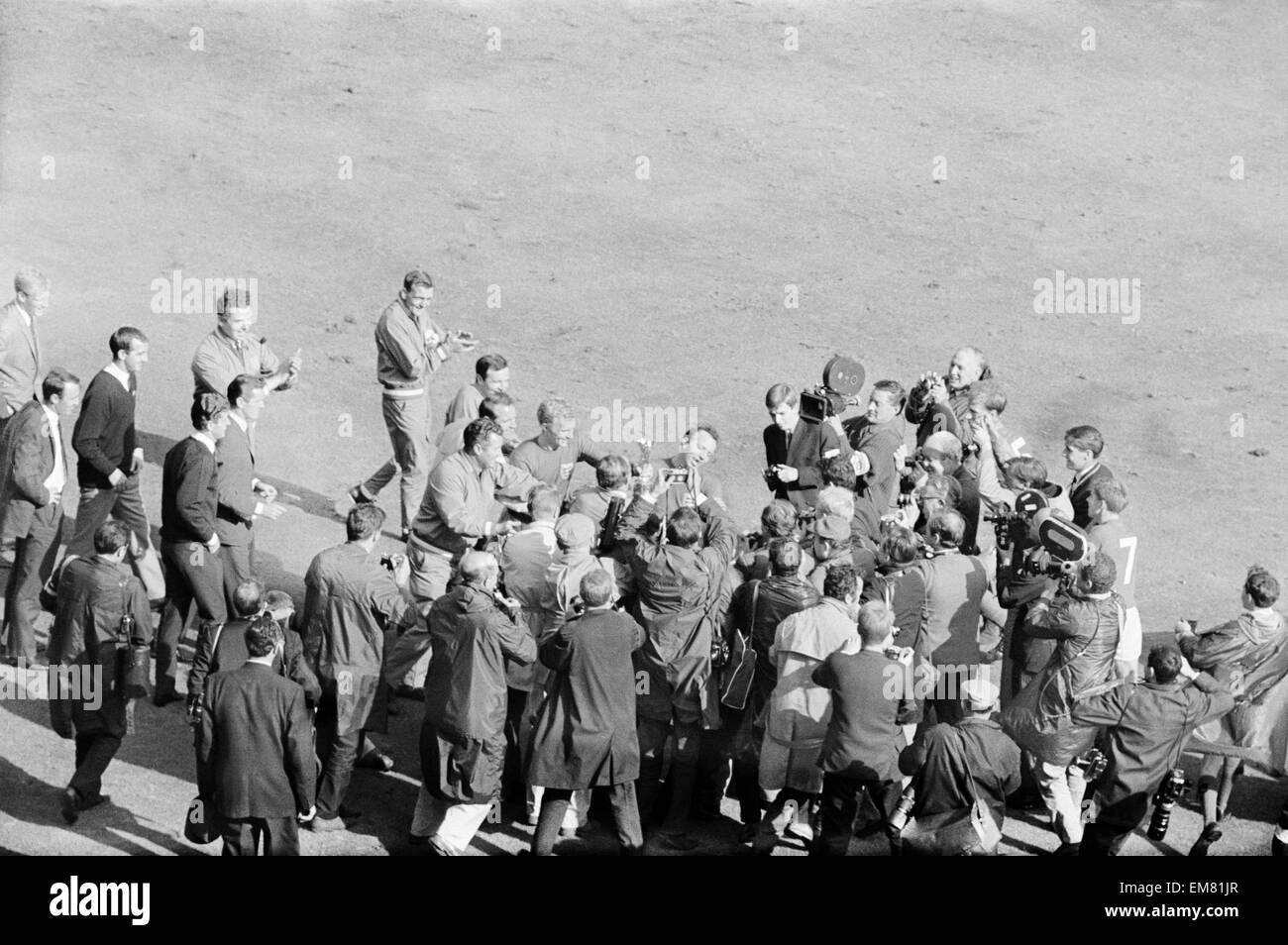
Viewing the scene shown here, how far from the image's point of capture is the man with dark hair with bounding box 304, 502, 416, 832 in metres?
10.5

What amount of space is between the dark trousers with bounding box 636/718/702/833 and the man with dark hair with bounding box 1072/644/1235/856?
235cm

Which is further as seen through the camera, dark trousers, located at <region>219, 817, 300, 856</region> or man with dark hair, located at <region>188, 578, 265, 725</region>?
man with dark hair, located at <region>188, 578, 265, 725</region>

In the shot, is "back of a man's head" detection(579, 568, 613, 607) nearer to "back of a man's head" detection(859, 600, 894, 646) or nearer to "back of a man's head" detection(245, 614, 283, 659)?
"back of a man's head" detection(859, 600, 894, 646)

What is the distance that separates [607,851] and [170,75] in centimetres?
1568

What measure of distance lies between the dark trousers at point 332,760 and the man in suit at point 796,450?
4.00 metres

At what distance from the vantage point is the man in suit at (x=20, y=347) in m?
13.4

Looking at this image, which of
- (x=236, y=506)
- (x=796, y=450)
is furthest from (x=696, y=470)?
(x=236, y=506)

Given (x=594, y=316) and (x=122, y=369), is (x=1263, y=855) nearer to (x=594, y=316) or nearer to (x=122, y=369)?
(x=122, y=369)

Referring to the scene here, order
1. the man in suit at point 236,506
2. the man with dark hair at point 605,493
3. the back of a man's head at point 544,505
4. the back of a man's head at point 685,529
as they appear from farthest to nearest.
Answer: the man in suit at point 236,506 → the man with dark hair at point 605,493 → the back of a man's head at point 544,505 → the back of a man's head at point 685,529

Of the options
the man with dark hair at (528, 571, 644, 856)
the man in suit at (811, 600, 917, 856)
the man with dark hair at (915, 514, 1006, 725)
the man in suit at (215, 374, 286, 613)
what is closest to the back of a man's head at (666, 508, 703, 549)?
the man with dark hair at (528, 571, 644, 856)

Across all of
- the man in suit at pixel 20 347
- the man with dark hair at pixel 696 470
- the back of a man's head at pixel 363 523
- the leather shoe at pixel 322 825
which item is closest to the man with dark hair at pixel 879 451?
the man with dark hair at pixel 696 470

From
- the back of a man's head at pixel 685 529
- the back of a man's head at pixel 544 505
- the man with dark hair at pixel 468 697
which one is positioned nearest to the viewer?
the man with dark hair at pixel 468 697

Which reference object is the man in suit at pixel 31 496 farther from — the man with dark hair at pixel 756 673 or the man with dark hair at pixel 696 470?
the man with dark hair at pixel 756 673

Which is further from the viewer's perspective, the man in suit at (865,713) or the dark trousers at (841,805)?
the dark trousers at (841,805)
